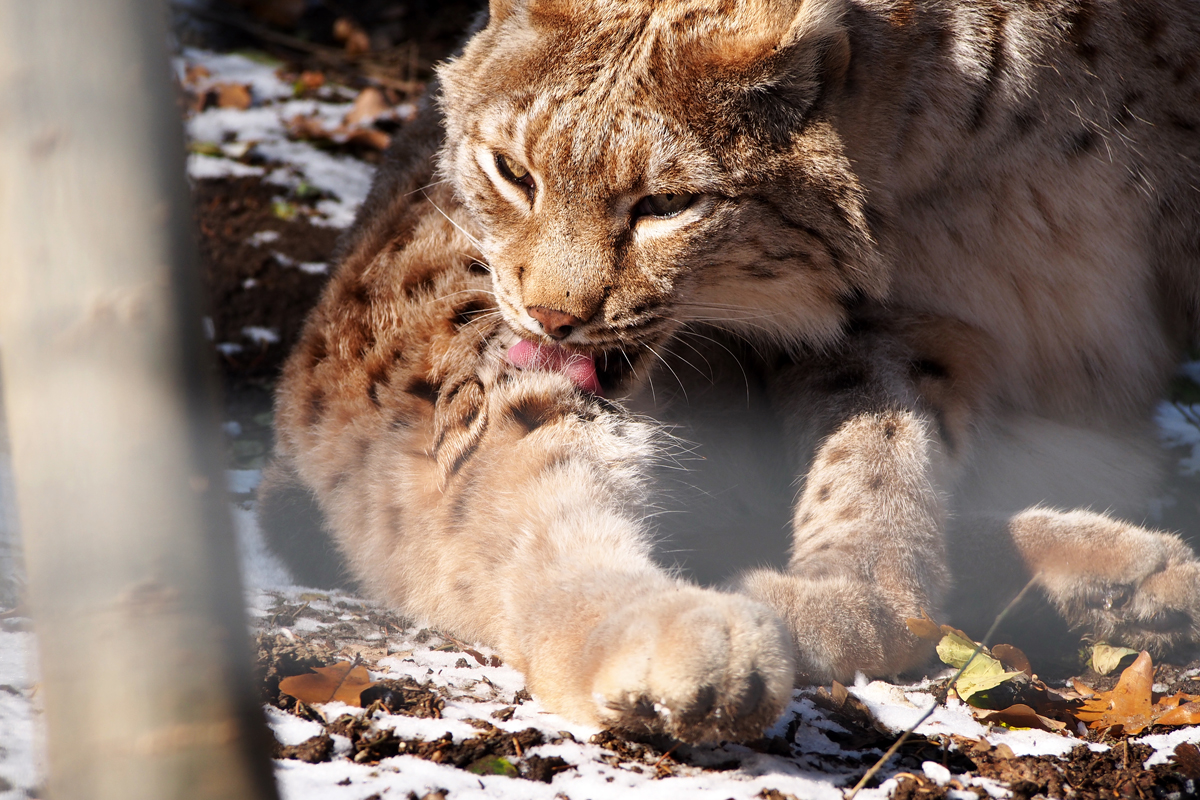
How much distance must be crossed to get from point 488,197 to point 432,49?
450cm

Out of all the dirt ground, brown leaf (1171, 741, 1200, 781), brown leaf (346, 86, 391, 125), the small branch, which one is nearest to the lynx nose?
the dirt ground

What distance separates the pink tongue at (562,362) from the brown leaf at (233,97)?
420 cm

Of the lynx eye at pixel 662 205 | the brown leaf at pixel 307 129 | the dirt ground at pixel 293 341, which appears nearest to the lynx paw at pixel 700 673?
the dirt ground at pixel 293 341

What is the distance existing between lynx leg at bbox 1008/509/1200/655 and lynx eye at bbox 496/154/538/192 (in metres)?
1.52

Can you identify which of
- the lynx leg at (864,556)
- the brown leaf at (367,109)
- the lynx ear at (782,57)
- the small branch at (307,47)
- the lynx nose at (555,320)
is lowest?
the lynx leg at (864,556)

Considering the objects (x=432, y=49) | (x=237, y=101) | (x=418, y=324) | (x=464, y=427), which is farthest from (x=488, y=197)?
(x=432, y=49)

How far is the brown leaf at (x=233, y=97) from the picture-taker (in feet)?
19.1

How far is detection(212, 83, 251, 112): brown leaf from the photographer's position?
584 cm

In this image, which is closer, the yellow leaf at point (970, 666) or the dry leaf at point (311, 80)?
the yellow leaf at point (970, 666)

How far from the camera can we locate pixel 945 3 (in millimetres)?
2412

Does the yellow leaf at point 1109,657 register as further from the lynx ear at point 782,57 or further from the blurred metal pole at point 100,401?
the blurred metal pole at point 100,401

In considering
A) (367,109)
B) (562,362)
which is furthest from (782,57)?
(367,109)

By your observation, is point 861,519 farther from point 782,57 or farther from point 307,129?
point 307,129

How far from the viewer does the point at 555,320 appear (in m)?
2.27
